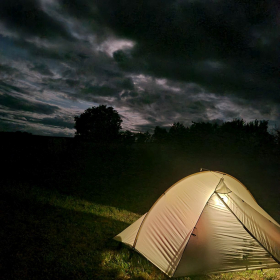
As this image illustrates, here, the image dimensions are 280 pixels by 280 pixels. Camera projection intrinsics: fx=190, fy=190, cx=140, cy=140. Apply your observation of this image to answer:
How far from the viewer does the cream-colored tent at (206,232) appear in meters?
3.13

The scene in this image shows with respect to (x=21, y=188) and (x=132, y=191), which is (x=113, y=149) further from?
(x=21, y=188)

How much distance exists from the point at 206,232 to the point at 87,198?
5.44 meters

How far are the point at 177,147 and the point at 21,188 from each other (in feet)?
41.4

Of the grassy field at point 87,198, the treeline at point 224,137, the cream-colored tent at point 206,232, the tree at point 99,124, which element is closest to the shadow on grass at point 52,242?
the grassy field at point 87,198

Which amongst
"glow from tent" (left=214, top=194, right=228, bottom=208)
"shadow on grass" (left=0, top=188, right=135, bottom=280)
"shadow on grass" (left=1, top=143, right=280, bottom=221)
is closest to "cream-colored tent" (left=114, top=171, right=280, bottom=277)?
"glow from tent" (left=214, top=194, right=228, bottom=208)

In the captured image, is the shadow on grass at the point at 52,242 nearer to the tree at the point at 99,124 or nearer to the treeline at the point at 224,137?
the treeline at the point at 224,137

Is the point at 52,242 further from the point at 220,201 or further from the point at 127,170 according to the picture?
the point at 127,170

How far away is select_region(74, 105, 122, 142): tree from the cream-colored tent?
28583mm

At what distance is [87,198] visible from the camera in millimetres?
7574

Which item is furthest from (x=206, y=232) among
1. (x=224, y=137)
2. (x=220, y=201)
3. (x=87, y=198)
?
(x=224, y=137)

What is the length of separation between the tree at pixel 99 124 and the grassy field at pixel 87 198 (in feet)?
54.8

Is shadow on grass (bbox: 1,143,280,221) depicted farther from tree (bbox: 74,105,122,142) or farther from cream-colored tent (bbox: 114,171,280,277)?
tree (bbox: 74,105,122,142)

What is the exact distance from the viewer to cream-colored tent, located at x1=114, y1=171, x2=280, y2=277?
313 cm

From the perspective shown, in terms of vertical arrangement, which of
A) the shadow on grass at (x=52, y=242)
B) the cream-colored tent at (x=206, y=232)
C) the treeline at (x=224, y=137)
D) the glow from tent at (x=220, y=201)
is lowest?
the shadow on grass at (x=52, y=242)
